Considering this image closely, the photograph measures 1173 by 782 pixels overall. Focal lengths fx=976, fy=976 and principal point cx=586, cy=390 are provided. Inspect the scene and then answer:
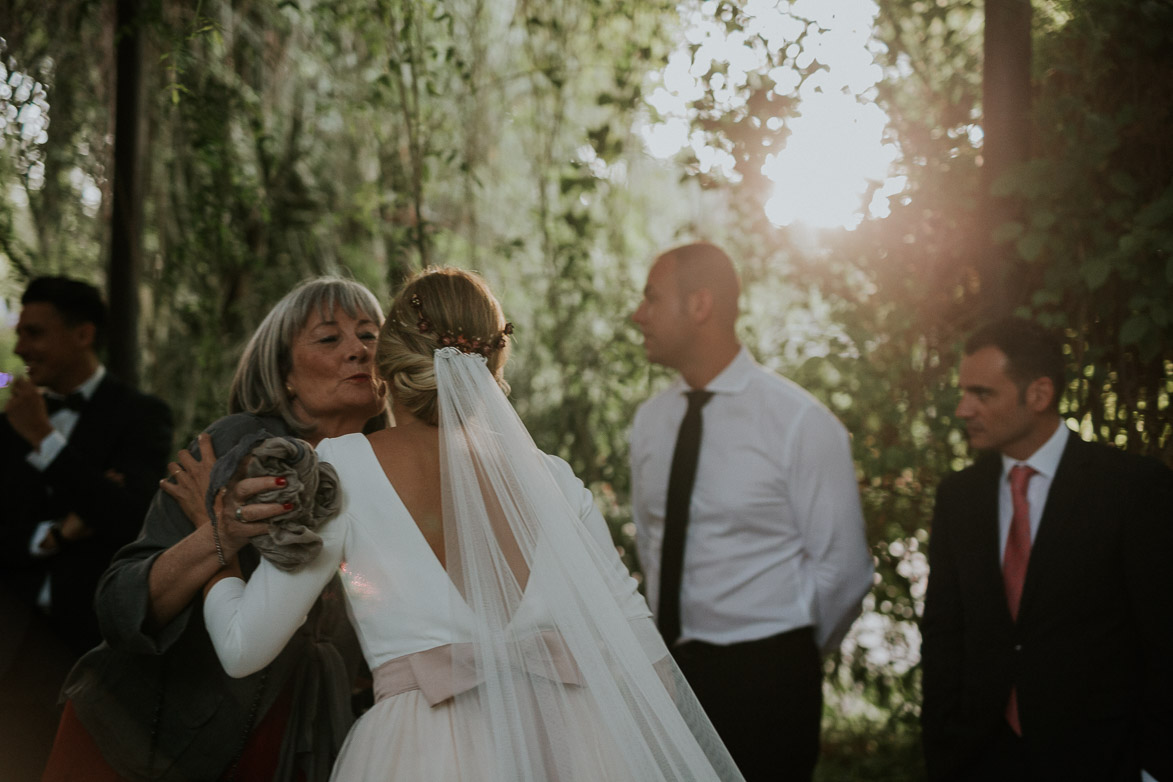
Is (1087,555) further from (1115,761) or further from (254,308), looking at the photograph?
(254,308)

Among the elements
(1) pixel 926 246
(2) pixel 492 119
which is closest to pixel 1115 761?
(1) pixel 926 246

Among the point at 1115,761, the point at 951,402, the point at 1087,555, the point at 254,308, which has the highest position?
the point at 254,308

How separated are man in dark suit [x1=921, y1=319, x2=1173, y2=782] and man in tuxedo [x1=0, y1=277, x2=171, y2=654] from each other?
8.22 feet

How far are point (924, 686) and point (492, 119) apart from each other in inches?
150

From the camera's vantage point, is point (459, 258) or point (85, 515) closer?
point (85, 515)

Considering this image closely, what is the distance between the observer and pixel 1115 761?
2.42 m

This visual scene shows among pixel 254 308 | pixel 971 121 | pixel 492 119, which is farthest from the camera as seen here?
pixel 492 119

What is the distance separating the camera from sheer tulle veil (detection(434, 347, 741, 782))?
181cm

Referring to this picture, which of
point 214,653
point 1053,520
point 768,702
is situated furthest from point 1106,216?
point 214,653

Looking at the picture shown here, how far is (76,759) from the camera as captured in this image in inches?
84.6

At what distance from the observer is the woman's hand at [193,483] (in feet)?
6.62

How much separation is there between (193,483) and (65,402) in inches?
67.1

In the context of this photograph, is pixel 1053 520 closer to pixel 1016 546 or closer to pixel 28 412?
A: pixel 1016 546

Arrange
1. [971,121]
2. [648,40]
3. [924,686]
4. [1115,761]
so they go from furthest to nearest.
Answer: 1. [648,40]
2. [971,121]
3. [924,686]
4. [1115,761]
